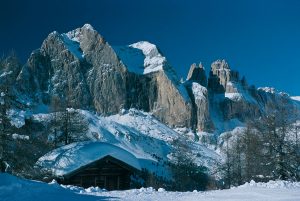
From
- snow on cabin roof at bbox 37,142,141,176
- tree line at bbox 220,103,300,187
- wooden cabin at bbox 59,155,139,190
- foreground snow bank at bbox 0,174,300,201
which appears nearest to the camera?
foreground snow bank at bbox 0,174,300,201

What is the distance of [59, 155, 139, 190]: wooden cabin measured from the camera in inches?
1110

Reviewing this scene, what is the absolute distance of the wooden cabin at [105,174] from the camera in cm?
2819

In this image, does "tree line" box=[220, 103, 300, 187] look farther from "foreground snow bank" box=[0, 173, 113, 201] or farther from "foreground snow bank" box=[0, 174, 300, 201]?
"foreground snow bank" box=[0, 173, 113, 201]

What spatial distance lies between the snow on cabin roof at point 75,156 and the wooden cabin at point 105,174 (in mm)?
358

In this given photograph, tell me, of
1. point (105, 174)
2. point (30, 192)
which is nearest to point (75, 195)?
point (30, 192)

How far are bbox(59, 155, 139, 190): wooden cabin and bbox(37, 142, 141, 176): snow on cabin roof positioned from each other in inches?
14.1

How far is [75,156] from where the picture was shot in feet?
88.5

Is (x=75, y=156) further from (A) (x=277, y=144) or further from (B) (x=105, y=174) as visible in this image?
(A) (x=277, y=144)

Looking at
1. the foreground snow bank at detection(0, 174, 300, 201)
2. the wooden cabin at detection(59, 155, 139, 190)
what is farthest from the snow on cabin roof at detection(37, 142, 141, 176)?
the foreground snow bank at detection(0, 174, 300, 201)

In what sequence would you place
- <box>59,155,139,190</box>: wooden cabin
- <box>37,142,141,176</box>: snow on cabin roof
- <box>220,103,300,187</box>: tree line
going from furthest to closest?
<box>220,103,300,187</box>: tree line → <box>59,155,139,190</box>: wooden cabin → <box>37,142,141,176</box>: snow on cabin roof

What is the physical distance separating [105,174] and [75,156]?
3305 mm

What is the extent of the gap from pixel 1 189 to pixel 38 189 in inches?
45.7

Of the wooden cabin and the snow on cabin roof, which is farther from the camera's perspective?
the wooden cabin

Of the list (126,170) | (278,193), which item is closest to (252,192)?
(278,193)
